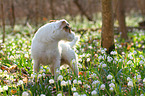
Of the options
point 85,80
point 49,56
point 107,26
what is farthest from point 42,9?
point 85,80

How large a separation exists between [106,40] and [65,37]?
202 cm

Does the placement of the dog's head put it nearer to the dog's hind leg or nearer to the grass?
the dog's hind leg

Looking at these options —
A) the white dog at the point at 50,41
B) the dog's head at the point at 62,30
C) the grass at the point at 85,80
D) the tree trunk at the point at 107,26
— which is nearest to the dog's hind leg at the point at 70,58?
the grass at the point at 85,80

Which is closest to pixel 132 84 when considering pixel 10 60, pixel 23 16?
pixel 10 60

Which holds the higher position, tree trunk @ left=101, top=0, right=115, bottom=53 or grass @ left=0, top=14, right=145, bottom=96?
tree trunk @ left=101, top=0, right=115, bottom=53

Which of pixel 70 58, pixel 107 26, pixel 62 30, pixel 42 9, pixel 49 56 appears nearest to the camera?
pixel 62 30

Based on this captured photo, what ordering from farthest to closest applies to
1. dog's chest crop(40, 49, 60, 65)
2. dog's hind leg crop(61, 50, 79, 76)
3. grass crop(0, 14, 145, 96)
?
dog's hind leg crop(61, 50, 79, 76), dog's chest crop(40, 49, 60, 65), grass crop(0, 14, 145, 96)

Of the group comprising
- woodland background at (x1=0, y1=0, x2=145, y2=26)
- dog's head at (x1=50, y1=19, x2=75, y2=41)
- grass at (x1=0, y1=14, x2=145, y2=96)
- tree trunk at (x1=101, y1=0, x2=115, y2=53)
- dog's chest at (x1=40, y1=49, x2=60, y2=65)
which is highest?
woodland background at (x1=0, y1=0, x2=145, y2=26)

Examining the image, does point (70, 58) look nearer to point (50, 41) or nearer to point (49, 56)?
point (49, 56)

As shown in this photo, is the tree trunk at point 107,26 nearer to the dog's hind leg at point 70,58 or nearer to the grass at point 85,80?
the grass at point 85,80

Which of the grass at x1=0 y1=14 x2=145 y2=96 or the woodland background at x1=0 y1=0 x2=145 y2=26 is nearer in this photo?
the grass at x1=0 y1=14 x2=145 y2=96

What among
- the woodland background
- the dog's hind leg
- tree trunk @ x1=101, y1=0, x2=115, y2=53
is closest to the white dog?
the dog's hind leg

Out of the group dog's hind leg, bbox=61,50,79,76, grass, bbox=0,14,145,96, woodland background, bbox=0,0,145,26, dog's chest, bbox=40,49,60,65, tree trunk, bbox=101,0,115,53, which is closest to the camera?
grass, bbox=0,14,145,96

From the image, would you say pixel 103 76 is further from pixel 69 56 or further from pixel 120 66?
pixel 69 56
